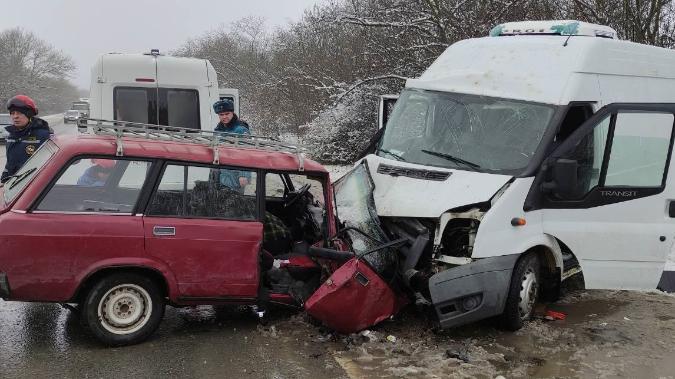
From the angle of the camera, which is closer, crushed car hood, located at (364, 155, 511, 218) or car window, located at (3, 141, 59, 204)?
car window, located at (3, 141, 59, 204)

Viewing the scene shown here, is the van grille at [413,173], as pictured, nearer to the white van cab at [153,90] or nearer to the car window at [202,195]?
the car window at [202,195]

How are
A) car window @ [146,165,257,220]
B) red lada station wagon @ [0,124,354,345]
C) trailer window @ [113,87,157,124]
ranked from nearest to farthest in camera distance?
1. red lada station wagon @ [0,124,354,345]
2. car window @ [146,165,257,220]
3. trailer window @ [113,87,157,124]

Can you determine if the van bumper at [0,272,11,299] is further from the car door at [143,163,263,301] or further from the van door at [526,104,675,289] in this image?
the van door at [526,104,675,289]

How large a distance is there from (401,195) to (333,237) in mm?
724

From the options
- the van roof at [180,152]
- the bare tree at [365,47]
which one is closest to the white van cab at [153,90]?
the van roof at [180,152]

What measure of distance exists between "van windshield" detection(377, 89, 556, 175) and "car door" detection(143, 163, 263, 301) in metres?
1.84

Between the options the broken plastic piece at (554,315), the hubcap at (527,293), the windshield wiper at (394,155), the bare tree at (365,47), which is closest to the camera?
the hubcap at (527,293)

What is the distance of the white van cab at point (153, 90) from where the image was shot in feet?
29.8

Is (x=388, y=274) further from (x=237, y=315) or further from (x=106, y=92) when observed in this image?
(x=106, y=92)

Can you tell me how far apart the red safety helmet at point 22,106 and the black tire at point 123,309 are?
297 centimetres

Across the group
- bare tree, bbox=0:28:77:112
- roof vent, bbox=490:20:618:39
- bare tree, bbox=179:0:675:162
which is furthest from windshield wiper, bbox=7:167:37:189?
bare tree, bbox=0:28:77:112

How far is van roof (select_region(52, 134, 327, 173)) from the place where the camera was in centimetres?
457

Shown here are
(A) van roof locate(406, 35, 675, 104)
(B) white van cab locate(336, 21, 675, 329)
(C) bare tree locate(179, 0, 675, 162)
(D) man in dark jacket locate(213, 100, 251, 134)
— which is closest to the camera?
(B) white van cab locate(336, 21, 675, 329)

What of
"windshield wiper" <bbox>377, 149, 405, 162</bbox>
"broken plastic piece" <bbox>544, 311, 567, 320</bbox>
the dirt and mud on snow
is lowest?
"broken plastic piece" <bbox>544, 311, 567, 320</bbox>
